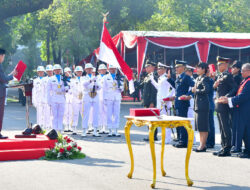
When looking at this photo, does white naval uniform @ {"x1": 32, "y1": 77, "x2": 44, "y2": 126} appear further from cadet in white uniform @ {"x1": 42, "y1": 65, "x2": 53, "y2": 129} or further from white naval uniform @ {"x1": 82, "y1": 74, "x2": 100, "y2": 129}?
white naval uniform @ {"x1": 82, "y1": 74, "x2": 100, "y2": 129}

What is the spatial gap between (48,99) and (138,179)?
6.74m

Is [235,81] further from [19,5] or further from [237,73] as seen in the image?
[19,5]

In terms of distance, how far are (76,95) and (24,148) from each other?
5.22m

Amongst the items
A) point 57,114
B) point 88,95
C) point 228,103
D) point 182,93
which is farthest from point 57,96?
point 228,103

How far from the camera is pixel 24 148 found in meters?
9.27

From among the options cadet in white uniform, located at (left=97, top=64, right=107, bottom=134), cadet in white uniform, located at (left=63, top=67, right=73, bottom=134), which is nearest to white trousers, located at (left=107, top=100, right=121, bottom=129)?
cadet in white uniform, located at (left=97, top=64, right=107, bottom=134)

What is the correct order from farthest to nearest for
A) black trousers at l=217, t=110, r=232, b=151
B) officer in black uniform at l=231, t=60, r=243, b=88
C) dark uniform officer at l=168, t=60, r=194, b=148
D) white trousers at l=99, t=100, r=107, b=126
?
white trousers at l=99, t=100, r=107, b=126 < dark uniform officer at l=168, t=60, r=194, b=148 < officer in black uniform at l=231, t=60, r=243, b=88 < black trousers at l=217, t=110, r=232, b=151

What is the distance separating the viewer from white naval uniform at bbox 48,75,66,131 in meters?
13.3

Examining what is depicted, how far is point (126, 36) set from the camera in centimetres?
2295

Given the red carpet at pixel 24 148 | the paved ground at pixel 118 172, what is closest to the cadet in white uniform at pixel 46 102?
the paved ground at pixel 118 172

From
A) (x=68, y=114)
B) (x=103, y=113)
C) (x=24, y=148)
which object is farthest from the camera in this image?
(x=68, y=114)

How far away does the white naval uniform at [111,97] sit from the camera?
43.9 feet

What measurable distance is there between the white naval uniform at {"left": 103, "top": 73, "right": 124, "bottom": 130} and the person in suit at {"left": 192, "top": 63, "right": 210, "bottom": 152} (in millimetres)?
4002

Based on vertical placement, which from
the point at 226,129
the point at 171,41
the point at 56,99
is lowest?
the point at 226,129
